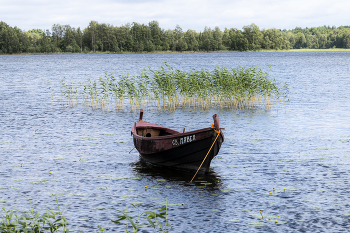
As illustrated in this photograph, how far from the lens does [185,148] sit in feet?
51.9

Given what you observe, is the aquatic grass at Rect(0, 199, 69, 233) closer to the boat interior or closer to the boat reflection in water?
the boat reflection in water

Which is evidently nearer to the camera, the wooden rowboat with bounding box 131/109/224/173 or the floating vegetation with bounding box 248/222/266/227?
the floating vegetation with bounding box 248/222/266/227

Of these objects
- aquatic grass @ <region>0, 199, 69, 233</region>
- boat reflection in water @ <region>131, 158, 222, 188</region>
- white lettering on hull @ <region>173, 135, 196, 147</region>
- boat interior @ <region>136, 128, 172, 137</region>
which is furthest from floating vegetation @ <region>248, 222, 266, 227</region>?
boat interior @ <region>136, 128, 172, 137</region>

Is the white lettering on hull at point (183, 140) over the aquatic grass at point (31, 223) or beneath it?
over

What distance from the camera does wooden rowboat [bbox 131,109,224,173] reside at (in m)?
14.8

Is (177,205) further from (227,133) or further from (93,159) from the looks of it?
(227,133)

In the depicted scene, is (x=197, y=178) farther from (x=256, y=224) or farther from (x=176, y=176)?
(x=256, y=224)

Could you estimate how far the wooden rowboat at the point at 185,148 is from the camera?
48.4 feet

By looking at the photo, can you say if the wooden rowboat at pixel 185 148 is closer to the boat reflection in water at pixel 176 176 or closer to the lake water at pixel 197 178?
the boat reflection in water at pixel 176 176

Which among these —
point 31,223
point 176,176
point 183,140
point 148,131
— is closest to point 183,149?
point 183,140

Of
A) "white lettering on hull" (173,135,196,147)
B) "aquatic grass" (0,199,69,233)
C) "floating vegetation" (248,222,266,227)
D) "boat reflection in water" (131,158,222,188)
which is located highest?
"white lettering on hull" (173,135,196,147)

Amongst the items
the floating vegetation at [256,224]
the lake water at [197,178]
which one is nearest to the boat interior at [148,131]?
the lake water at [197,178]

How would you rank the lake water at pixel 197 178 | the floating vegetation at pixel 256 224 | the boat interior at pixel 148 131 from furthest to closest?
the boat interior at pixel 148 131 → the lake water at pixel 197 178 → the floating vegetation at pixel 256 224

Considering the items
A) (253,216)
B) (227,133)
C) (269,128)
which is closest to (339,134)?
(269,128)
